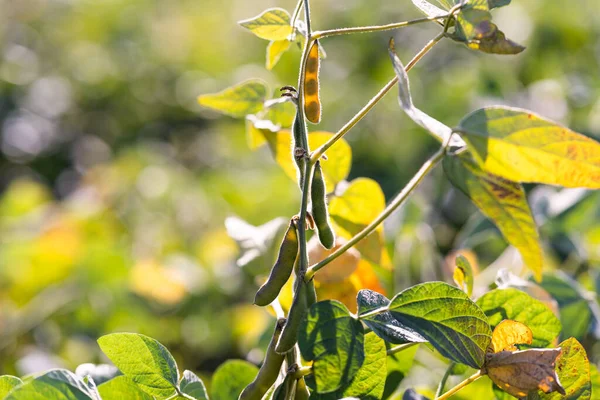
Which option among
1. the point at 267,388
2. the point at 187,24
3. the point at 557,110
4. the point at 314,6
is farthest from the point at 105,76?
the point at 267,388

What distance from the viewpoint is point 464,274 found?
0.62m

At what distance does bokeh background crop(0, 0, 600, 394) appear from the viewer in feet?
4.79

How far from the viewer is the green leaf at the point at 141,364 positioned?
0.55 metres

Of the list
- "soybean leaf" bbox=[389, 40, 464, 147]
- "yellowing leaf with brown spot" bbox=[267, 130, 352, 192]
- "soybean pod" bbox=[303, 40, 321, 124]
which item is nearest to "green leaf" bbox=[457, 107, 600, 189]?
"soybean leaf" bbox=[389, 40, 464, 147]

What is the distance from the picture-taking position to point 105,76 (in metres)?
3.09

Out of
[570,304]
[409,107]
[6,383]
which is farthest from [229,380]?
[570,304]

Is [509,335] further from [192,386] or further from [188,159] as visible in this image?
[188,159]

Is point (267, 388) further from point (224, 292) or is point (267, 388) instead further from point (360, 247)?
point (224, 292)

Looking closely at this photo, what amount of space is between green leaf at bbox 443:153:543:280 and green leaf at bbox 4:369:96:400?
12.9 inches

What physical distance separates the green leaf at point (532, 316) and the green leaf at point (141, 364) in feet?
0.92

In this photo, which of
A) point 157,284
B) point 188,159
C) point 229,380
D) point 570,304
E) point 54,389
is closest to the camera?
point 54,389

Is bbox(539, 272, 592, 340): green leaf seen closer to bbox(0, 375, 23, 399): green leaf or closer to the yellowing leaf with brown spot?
the yellowing leaf with brown spot

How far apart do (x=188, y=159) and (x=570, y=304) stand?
2.39 metres

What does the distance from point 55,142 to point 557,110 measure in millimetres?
2159
